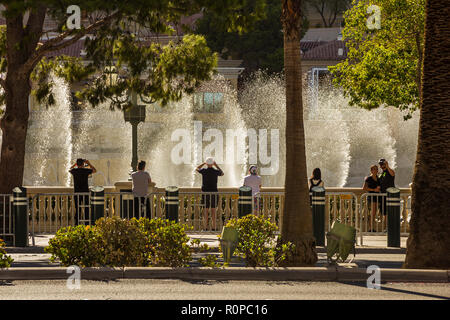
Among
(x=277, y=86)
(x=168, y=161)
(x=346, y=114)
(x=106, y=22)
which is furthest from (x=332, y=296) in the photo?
(x=277, y=86)

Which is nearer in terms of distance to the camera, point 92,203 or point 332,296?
point 332,296

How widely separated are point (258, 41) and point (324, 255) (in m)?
49.8

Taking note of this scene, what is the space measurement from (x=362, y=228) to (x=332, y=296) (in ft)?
28.6

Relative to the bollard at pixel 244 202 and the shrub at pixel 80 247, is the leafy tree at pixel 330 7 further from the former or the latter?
the shrub at pixel 80 247

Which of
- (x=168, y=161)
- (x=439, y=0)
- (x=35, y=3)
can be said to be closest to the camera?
(x=439, y=0)

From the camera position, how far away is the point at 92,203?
690 inches

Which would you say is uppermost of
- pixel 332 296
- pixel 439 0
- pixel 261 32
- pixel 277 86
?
pixel 261 32

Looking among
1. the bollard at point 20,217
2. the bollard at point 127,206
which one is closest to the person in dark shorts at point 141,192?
the bollard at point 127,206

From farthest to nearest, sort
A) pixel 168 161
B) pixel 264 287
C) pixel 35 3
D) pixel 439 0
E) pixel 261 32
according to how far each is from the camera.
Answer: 1. pixel 261 32
2. pixel 168 161
3. pixel 35 3
4. pixel 439 0
5. pixel 264 287

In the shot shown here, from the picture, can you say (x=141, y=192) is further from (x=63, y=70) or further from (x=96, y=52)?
(x=63, y=70)

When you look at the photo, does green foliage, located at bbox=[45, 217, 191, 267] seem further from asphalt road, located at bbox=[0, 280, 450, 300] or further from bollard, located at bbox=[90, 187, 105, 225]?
bollard, located at bbox=[90, 187, 105, 225]

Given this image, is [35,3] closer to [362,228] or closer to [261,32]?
[362,228]

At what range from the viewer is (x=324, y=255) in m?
15.8

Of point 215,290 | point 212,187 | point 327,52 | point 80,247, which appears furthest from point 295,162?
point 327,52
